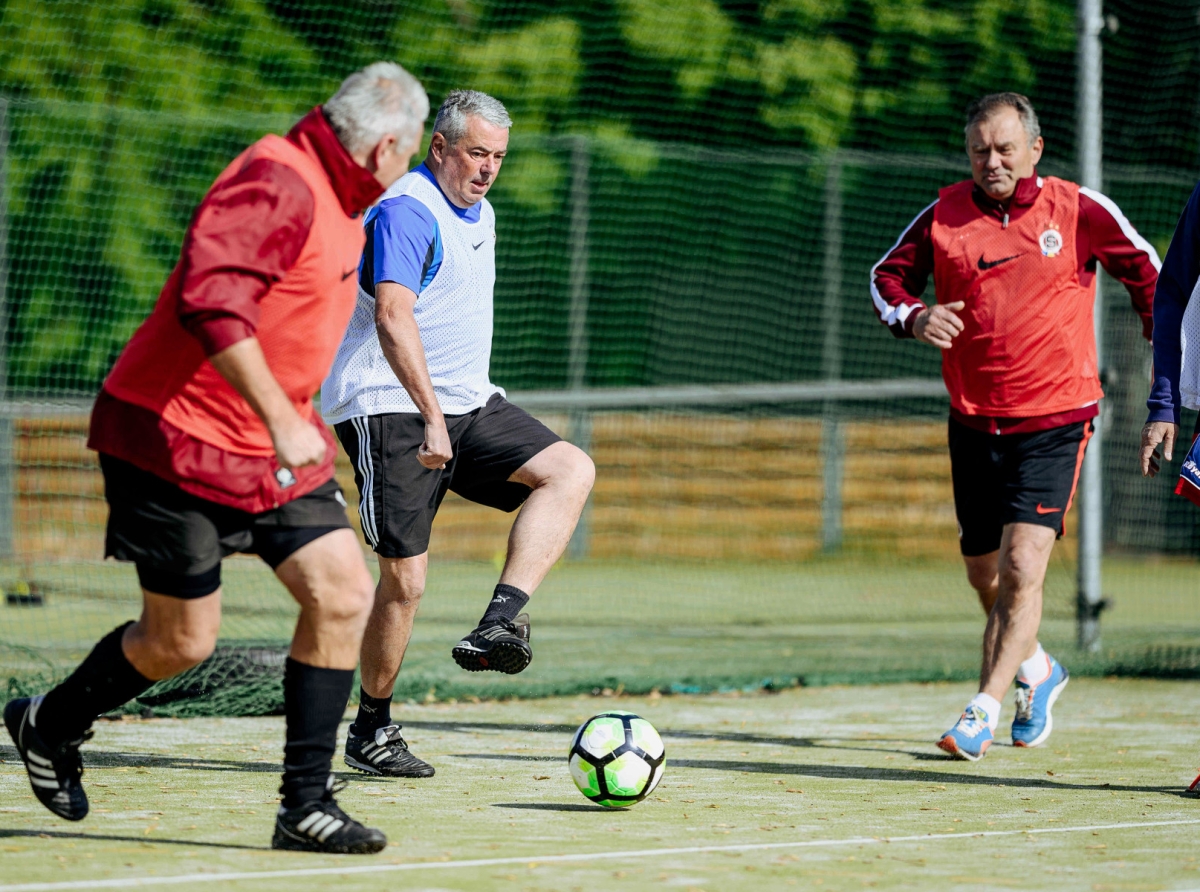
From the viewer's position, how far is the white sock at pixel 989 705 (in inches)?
260

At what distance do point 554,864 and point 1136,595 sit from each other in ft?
38.7

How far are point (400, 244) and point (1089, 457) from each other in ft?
19.4

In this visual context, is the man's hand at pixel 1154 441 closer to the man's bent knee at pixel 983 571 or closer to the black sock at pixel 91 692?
the man's bent knee at pixel 983 571

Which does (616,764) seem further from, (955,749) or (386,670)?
(955,749)

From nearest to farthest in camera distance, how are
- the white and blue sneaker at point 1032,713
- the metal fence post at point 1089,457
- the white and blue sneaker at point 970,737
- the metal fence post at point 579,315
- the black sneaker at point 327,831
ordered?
1. the black sneaker at point 327,831
2. the white and blue sneaker at point 970,737
3. the white and blue sneaker at point 1032,713
4. the metal fence post at point 1089,457
5. the metal fence post at point 579,315

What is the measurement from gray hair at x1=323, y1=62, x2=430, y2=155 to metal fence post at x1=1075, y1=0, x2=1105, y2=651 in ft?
22.3

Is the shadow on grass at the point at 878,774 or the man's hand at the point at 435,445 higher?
the man's hand at the point at 435,445

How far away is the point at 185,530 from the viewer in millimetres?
4375

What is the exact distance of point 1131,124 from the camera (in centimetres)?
1546

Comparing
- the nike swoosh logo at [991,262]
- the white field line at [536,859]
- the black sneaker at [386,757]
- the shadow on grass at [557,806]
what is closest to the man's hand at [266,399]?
the white field line at [536,859]

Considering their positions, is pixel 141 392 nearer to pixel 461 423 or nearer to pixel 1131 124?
pixel 461 423

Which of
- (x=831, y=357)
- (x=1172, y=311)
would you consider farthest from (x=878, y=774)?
(x=831, y=357)

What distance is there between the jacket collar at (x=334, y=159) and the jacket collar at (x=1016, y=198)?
11.1 feet

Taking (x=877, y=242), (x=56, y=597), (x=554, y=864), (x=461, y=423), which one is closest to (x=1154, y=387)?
(x=461, y=423)
